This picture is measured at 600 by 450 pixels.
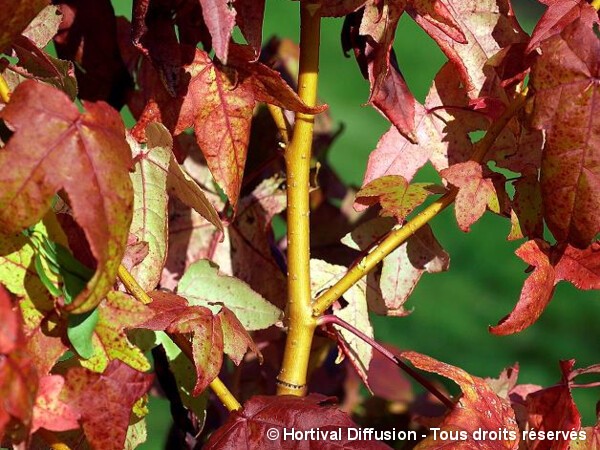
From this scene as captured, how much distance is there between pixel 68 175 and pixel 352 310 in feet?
1.42

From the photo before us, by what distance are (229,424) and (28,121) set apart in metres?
0.31

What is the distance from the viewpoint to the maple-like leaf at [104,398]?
0.62 m

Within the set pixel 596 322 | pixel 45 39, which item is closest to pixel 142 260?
pixel 45 39

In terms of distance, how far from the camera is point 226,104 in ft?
2.41

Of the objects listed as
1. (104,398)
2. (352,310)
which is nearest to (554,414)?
(352,310)

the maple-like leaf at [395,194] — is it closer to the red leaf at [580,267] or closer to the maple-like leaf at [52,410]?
the red leaf at [580,267]

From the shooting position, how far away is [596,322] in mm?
2996

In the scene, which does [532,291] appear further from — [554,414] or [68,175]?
[68,175]

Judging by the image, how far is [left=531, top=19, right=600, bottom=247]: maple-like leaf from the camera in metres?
0.66

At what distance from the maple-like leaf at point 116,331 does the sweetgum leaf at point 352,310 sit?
287mm

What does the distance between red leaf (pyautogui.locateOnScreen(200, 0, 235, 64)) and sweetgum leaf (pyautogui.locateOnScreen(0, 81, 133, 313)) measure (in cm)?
11

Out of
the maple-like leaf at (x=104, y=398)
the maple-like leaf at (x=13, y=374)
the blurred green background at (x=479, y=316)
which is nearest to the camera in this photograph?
the maple-like leaf at (x=13, y=374)

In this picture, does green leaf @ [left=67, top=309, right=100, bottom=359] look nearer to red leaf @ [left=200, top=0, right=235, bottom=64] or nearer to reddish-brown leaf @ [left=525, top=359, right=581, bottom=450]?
red leaf @ [left=200, top=0, right=235, bottom=64]

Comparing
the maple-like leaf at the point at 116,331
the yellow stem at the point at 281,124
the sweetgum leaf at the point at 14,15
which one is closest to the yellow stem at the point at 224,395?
the maple-like leaf at the point at 116,331
